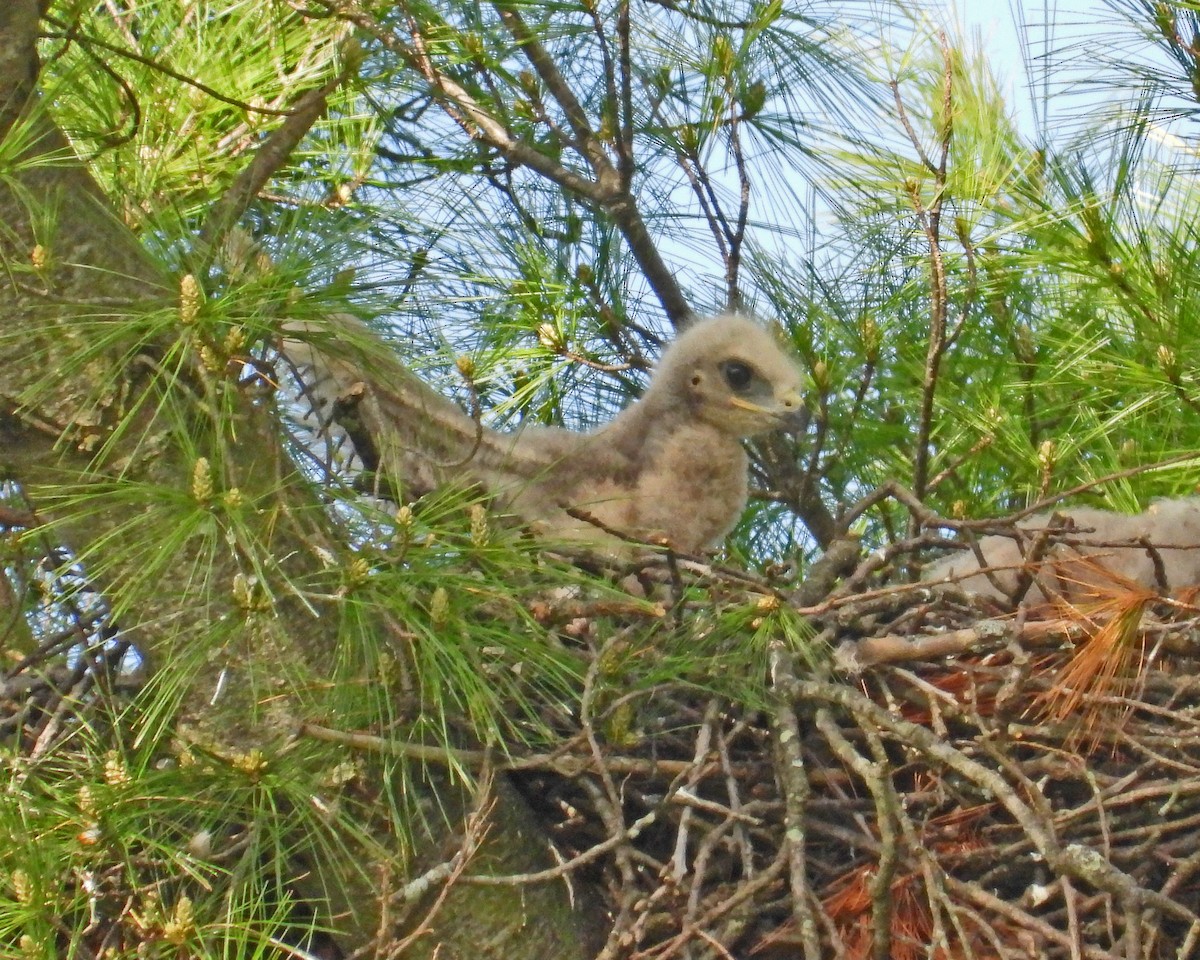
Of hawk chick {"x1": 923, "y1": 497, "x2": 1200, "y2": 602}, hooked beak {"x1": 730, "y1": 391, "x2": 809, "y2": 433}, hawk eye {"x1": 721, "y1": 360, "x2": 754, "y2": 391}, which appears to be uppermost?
hawk eye {"x1": 721, "y1": 360, "x2": 754, "y2": 391}

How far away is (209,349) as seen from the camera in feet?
8.02

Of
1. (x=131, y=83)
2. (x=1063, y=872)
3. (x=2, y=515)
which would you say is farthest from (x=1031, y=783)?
(x=131, y=83)

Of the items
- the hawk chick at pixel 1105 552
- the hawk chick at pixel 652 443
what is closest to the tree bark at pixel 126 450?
the hawk chick at pixel 652 443

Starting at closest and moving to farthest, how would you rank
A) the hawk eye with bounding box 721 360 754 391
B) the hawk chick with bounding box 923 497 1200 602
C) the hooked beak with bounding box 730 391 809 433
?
the hawk chick with bounding box 923 497 1200 602 < the hooked beak with bounding box 730 391 809 433 < the hawk eye with bounding box 721 360 754 391

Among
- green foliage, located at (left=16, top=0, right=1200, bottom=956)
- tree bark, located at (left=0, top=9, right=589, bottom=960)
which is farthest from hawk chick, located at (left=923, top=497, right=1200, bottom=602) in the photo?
tree bark, located at (left=0, top=9, right=589, bottom=960)

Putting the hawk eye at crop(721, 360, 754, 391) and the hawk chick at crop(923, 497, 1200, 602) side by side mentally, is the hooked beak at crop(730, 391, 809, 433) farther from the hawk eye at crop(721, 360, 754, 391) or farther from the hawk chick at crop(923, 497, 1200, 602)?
the hawk chick at crop(923, 497, 1200, 602)

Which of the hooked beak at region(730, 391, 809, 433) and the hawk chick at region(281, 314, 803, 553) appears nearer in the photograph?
the hawk chick at region(281, 314, 803, 553)

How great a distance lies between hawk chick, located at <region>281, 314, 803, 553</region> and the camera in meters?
3.42

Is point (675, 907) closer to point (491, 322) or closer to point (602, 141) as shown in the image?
point (491, 322)

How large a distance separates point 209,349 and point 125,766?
697mm

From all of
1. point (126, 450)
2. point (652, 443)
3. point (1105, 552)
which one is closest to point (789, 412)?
point (652, 443)

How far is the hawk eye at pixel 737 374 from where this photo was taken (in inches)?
146

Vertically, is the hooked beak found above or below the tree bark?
below

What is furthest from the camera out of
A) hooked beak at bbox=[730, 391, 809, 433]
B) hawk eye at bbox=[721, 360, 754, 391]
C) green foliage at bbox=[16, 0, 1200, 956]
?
hawk eye at bbox=[721, 360, 754, 391]
